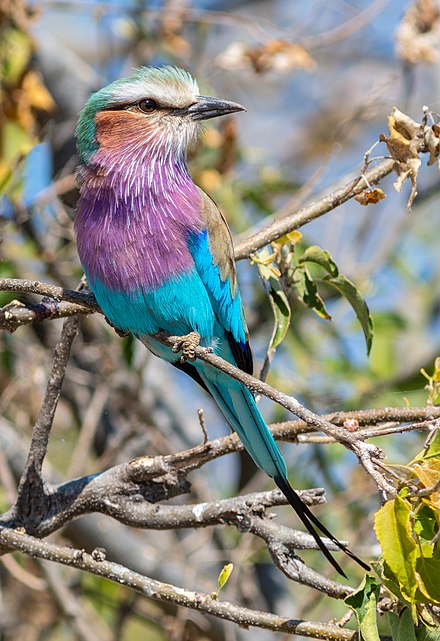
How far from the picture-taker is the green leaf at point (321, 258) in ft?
8.67

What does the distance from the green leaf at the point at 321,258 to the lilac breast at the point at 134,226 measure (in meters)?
0.39

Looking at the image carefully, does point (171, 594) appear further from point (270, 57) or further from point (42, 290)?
point (270, 57)

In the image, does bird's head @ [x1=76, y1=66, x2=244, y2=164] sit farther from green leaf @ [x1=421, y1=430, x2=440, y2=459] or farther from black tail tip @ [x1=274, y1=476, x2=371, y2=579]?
green leaf @ [x1=421, y1=430, x2=440, y2=459]

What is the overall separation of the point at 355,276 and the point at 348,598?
3.13 m

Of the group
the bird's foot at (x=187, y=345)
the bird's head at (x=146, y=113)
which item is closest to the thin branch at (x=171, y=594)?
the bird's foot at (x=187, y=345)

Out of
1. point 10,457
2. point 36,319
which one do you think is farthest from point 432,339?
point 36,319

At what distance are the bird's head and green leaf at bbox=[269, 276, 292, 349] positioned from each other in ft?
2.22

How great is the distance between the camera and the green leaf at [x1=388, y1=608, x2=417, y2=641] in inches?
74.3

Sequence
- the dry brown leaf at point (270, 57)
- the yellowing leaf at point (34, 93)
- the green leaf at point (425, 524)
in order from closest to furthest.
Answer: the green leaf at point (425, 524)
the yellowing leaf at point (34, 93)
the dry brown leaf at point (270, 57)

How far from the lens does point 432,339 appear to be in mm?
6090

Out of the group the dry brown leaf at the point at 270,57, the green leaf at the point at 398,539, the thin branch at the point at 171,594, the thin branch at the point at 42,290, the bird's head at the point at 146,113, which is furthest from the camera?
the dry brown leaf at the point at 270,57

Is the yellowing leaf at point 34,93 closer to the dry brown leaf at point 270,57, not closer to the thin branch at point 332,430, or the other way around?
→ the dry brown leaf at point 270,57

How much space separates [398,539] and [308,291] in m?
1.09

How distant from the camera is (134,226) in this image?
2.82m
